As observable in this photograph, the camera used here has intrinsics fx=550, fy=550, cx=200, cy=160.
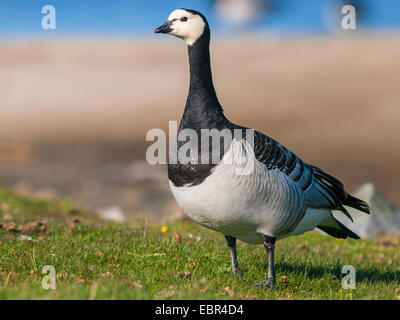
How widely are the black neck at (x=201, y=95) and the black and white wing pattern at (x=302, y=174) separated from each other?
0.65 metres

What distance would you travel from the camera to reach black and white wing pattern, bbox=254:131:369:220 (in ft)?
23.1

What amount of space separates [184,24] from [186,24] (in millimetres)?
26

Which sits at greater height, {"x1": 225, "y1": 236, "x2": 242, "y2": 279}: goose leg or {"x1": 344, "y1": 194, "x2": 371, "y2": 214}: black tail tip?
{"x1": 344, "y1": 194, "x2": 371, "y2": 214}: black tail tip

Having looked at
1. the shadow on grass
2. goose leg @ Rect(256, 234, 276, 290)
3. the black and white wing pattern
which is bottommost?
the shadow on grass

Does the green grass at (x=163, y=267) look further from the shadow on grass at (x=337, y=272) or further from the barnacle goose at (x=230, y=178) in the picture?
the barnacle goose at (x=230, y=178)

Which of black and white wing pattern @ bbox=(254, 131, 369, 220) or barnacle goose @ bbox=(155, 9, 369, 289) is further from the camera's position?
black and white wing pattern @ bbox=(254, 131, 369, 220)

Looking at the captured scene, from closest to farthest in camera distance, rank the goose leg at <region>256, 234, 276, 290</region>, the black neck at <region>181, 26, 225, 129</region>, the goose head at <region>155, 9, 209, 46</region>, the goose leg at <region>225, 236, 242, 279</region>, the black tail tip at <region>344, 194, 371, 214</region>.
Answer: the black neck at <region>181, 26, 225, 129</region> → the goose head at <region>155, 9, 209, 46</region> → the goose leg at <region>256, 234, 276, 290</region> → the goose leg at <region>225, 236, 242, 279</region> → the black tail tip at <region>344, 194, 371, 214</region>

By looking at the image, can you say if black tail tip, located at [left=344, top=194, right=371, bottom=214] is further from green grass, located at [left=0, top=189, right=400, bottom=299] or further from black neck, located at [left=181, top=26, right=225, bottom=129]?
black neck, located at [left=181, top=26, right=225, bottom=129]

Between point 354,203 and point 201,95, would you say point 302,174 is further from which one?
point 201,95

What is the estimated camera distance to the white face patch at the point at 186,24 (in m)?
7.18

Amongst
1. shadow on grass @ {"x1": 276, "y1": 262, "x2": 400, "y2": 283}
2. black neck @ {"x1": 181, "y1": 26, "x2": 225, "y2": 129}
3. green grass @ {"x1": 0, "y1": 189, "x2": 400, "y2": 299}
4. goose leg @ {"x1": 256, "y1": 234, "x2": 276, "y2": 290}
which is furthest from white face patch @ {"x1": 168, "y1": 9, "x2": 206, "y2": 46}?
shadow on grass @ {"x1": 276, "y1": 262, "x2": 400, "y2": 283}

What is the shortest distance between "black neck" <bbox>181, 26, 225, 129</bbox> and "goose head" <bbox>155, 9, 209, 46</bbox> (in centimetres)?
13

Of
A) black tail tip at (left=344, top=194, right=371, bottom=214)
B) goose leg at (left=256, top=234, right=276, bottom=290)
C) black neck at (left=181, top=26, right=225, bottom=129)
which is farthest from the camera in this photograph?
black tail tip at (left=344, top=194, right=371, bottom=214)

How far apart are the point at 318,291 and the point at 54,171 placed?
1810cm
